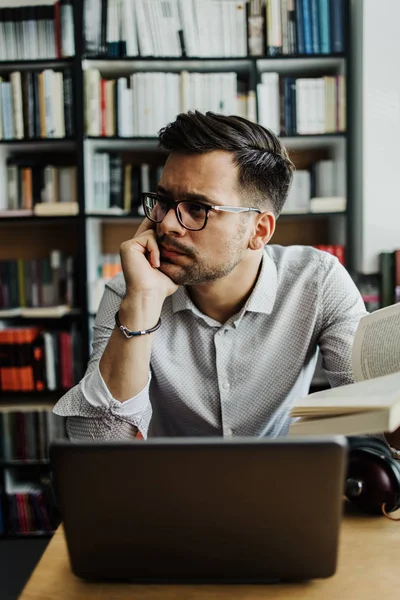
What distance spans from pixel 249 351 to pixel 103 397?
1.35ft

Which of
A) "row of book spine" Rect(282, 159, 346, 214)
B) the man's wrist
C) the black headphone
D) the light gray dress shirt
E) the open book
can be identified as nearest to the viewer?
the open book

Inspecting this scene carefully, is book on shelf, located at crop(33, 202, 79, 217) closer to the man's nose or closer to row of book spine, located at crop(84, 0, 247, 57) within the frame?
row of book spine, located at crop(84, 0, 247, 57)

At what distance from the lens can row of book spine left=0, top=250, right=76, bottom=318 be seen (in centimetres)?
250

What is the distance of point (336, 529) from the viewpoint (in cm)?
56

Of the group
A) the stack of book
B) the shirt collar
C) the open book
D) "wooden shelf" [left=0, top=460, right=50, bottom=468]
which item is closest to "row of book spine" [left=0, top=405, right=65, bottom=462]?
"wooden shelf" [left=0, top=460, right=50, bottom=468]

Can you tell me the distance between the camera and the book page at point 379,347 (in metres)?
0.98

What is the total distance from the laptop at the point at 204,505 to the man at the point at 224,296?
537 millimetres

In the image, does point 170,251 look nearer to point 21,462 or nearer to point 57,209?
point 57,209

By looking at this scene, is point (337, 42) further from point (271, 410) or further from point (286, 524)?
point (286, 524)

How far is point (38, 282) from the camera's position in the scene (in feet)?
8.32

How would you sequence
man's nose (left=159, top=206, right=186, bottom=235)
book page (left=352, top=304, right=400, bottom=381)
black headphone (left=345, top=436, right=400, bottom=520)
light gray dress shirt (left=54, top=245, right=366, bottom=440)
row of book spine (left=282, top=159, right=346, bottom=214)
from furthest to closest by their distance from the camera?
1. row of book spine (left=282, top=159, right=346, bottom=214)
2. light gray dress shirt (left=54, top=245, right=366, bottom=440)
3. man's nose (left=159, top=206, right=186, bottom=235)
4. book page (left=352, top=304, right=400, bottom=381)
5. black headphone (left=345, top=436, right=400, bottom=520)

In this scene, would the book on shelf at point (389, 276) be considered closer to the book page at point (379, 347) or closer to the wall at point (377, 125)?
the wall at point (377, 125)

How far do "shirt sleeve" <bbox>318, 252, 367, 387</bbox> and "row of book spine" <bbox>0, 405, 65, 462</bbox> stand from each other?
61.0 inches

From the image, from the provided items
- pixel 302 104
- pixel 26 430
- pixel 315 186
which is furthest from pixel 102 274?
pixel 302 104
